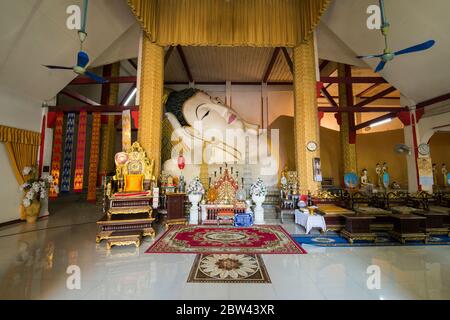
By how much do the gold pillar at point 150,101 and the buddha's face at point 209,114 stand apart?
2.64m

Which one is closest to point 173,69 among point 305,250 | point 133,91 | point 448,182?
point 133,91

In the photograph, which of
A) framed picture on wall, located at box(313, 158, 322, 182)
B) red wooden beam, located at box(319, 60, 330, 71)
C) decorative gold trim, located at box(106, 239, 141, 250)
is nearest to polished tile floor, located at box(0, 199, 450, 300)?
decorative gold trim, located at box(106, 239, 141, 250)

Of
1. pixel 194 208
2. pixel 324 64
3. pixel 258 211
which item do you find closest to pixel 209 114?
pixel 194 208

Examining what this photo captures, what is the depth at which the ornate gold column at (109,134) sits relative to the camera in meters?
9.12

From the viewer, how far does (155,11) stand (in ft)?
19.6

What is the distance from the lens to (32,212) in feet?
17.8

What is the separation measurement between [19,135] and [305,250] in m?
7.23

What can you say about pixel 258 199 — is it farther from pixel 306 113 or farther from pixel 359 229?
pixel 306 113

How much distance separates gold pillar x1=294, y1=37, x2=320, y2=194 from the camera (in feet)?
18.8

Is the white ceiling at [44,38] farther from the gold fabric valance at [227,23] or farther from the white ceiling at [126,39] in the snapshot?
the gold fabric valance at [227,23]

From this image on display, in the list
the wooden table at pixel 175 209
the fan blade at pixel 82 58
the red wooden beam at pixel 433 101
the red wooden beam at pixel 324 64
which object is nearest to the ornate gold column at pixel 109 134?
the wooden table at pixel 175 209

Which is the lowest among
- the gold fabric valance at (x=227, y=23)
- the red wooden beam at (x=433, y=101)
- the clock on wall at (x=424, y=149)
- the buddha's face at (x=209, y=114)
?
the clock on wall at (x=424, y=149)

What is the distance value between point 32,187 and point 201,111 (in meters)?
5.96

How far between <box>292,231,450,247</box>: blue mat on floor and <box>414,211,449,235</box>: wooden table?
111 millimetres
